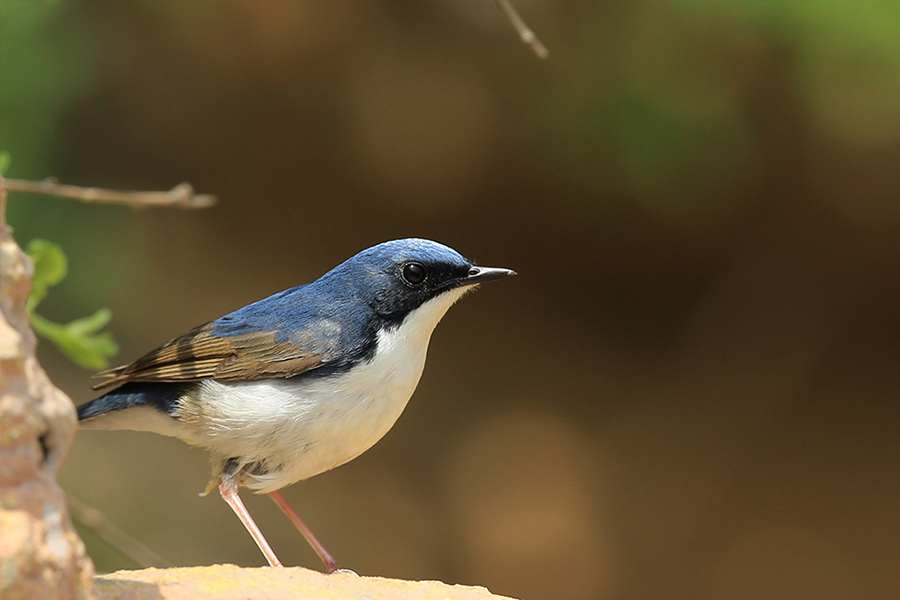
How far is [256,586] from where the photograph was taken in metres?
2.60

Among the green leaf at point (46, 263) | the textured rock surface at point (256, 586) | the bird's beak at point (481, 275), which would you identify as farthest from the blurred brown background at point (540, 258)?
the textured rock surface at point (256, 586)

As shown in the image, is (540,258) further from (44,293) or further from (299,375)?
(44,293)

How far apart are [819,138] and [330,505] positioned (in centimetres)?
606

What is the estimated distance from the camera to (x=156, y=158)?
1025 centimetres

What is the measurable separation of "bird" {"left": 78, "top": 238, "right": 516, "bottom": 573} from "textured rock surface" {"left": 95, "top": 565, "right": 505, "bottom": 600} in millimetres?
691

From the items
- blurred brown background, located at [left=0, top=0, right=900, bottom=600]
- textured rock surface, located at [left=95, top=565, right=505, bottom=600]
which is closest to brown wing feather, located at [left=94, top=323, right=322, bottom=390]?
textured rock surface, located at [left=95, top=565, right=505, bottom=600]

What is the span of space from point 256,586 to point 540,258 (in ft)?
24.3

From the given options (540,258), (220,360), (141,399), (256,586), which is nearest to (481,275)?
(220,360)

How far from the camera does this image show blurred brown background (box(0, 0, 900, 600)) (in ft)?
26.9

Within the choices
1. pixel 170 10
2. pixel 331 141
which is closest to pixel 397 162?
pixel 331 141

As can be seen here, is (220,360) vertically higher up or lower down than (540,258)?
lower down

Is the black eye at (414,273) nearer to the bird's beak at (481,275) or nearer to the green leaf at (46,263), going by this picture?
the bird's beak at (481,275)

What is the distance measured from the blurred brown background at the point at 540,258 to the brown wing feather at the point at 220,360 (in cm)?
428

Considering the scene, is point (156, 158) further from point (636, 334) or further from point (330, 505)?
point (636, 334)
